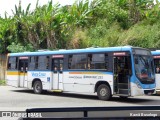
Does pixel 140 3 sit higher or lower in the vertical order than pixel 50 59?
higher

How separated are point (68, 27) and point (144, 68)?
51.3 ft

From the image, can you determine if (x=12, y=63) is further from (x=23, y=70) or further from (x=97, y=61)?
(x=97, y=61)

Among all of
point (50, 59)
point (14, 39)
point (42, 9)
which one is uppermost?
point (42, 9)

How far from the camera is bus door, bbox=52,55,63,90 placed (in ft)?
59.6

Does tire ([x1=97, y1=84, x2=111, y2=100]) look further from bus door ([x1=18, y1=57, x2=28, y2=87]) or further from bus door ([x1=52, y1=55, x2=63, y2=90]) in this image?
bus door ([x1=18, y1=57, x2=28, y2=87])

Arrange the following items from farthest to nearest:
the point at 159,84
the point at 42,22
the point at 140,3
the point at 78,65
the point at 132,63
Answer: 1. the point at 140,3
2. the point at 42,22
3. the point at 159,84
4. the point at 78,65
5. the point at 132,63

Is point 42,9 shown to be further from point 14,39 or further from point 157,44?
point 157,44

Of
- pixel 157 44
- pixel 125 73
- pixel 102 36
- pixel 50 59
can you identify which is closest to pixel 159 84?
pixel 125 73

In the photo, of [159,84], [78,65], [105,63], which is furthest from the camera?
[159,84]

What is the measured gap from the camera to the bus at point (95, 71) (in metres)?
15.1

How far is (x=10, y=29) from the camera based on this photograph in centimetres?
3053

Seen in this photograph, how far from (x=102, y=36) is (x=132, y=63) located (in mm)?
15801

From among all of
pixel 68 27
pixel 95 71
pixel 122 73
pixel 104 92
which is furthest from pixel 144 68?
pixel 68 27

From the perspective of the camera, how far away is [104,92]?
52.0ft
